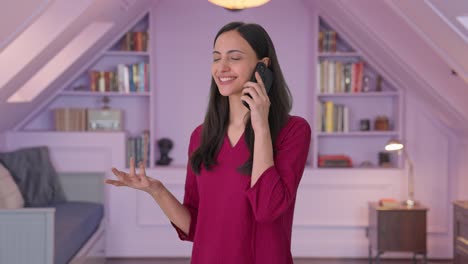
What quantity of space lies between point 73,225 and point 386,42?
8.33 ft

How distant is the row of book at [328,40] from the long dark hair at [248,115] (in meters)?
3.81

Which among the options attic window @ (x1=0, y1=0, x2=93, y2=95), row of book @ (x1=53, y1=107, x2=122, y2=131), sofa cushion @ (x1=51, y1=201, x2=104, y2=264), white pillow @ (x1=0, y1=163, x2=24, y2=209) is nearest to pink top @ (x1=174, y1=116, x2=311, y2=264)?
sofa cushion @ (x1=51, y1=201, x2=104, y2=264)

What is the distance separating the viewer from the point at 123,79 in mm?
5086

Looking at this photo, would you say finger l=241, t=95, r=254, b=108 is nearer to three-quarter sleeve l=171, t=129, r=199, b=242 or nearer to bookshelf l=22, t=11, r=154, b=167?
three-quarter sleeve l=171, t=129, r=199, b=242

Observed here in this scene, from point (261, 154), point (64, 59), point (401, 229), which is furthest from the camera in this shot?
point (64, 59)

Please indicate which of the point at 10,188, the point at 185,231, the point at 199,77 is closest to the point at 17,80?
the point at 10,188

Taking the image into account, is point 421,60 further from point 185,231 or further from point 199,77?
point 185,231

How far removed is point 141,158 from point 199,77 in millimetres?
923

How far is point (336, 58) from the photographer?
5324mm

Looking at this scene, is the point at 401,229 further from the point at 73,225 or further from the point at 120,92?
the point at 120,92

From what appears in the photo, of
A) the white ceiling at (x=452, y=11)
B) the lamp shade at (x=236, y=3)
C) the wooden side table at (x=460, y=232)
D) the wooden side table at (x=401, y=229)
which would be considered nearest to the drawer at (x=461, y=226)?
the wooden side table at (x=460, y=232)

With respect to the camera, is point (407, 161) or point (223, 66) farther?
point (407, 161)

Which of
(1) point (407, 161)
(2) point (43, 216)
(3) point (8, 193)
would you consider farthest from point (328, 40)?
(2) point (43, 216)

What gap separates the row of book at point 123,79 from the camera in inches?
200
